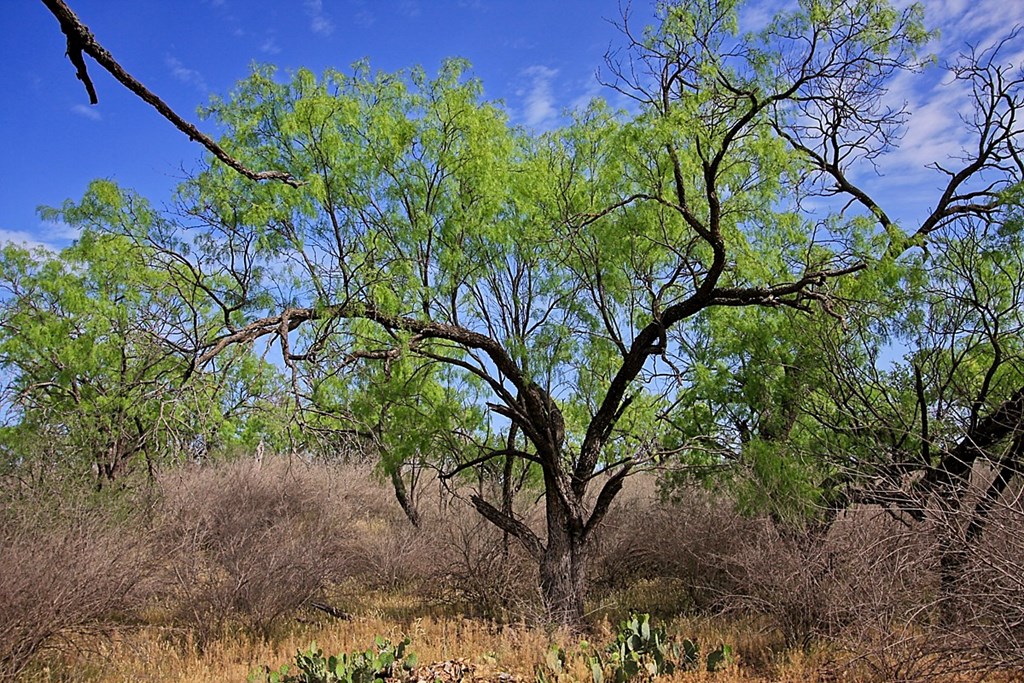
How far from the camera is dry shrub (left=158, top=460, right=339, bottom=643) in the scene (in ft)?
34.4

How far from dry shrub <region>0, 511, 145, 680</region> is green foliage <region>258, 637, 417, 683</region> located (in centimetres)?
214

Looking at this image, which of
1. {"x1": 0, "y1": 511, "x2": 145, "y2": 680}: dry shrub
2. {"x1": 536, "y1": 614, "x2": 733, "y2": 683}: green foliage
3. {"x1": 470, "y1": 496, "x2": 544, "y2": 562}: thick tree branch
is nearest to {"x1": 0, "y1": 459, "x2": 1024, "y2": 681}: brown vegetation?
{"x1": 0, "y1": 511, "x2": 145, "y2": 680}: dry shrub

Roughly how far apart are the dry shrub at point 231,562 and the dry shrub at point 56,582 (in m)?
0.96

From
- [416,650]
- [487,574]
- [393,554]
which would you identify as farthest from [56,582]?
[393,554]

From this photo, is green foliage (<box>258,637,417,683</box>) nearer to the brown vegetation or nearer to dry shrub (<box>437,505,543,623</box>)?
the brown vegetation

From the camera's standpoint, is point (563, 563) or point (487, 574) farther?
point (487, 574)

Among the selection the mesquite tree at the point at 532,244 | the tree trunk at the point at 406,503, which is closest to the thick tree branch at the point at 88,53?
the mesquite tree at the point at 532,244

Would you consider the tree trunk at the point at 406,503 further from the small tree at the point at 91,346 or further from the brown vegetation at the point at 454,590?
the small tree at the point at 91,346

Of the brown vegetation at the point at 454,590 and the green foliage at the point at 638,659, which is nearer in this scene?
the brown vegetation at the point at 454,590

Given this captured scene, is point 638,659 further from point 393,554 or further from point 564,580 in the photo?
point 393,554

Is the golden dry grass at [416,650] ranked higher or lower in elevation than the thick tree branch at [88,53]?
lower

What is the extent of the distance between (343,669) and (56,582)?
337cm

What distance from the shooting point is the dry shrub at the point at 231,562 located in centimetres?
1048

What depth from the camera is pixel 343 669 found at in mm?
8180
